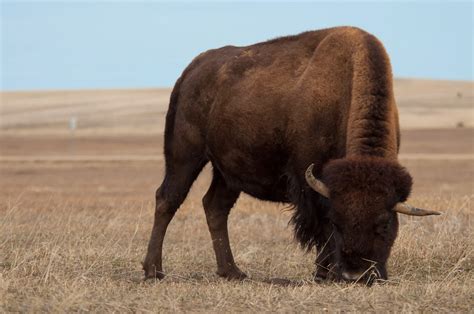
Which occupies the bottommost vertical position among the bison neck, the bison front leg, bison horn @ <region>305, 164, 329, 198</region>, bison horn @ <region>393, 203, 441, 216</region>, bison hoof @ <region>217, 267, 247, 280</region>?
bison hoof @ <region>217, 267, 247, 280</region>

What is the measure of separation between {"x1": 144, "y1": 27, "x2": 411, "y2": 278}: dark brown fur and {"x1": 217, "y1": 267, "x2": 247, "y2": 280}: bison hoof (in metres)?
0.02

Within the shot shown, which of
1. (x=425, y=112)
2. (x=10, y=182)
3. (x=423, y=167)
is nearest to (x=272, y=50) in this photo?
(x=10, y=182)

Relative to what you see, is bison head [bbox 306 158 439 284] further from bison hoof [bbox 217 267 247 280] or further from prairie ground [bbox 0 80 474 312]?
bison hoof [bbox 217 267 247 280]

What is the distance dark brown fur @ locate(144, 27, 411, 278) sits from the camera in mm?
7523

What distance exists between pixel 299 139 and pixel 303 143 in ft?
0.21

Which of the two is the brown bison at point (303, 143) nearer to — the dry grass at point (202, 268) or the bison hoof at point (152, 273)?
the bison hoof at point (152, 273)

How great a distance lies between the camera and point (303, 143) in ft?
28.4

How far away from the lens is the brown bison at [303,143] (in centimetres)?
749

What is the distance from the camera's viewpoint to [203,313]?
6598 millimetres

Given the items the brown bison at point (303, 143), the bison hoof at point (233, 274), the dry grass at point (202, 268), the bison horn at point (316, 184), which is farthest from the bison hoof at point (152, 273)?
the bison horn at point (316, 184)

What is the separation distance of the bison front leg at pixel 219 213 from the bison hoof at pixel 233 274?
0.63 feet

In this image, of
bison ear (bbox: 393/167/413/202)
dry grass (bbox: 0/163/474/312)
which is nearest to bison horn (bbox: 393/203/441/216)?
bison ear (bbox: 393/167/413/202)

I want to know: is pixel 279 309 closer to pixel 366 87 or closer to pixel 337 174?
pixel 337 174

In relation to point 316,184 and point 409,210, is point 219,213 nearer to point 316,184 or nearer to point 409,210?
point 316,184
